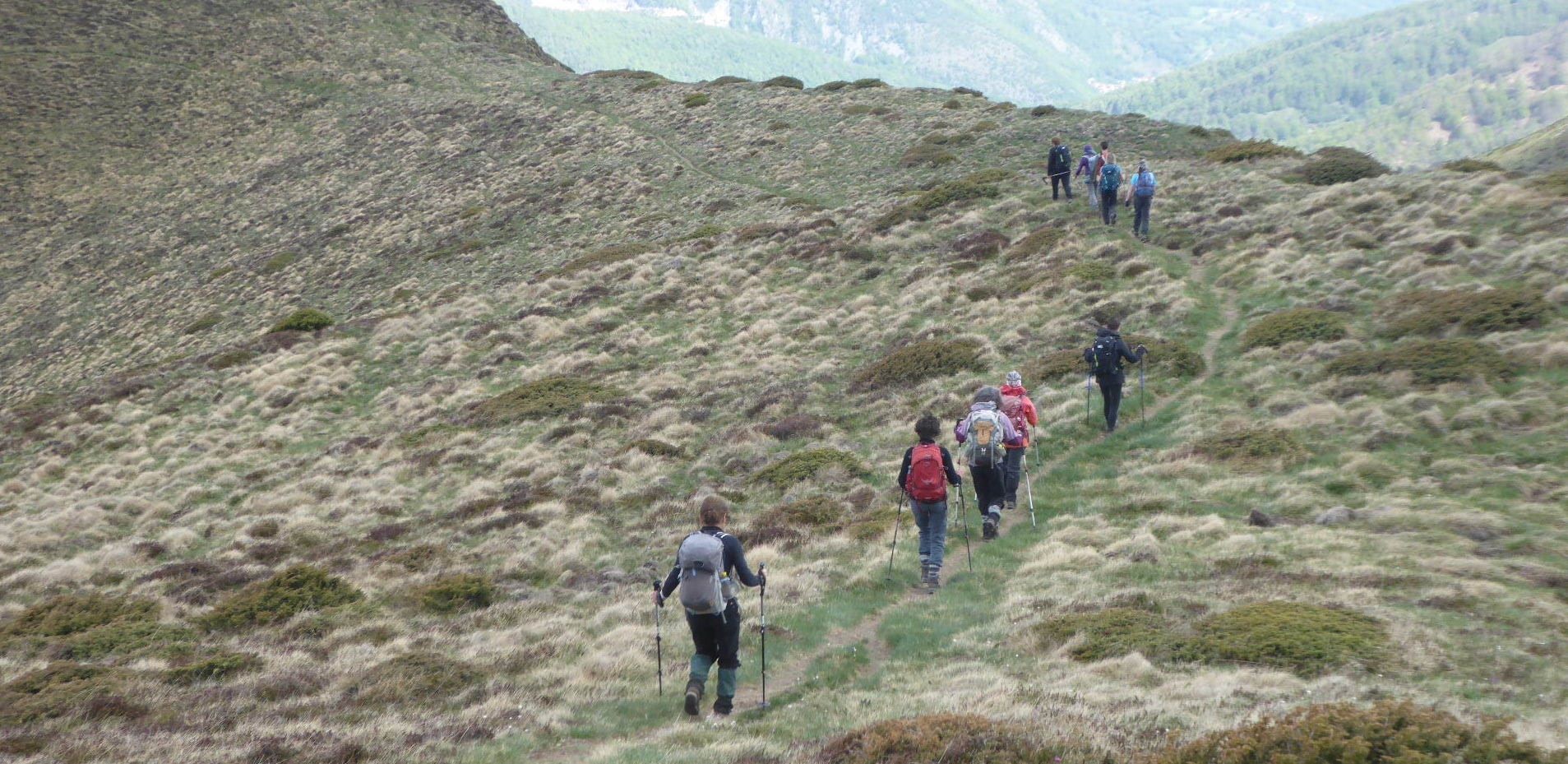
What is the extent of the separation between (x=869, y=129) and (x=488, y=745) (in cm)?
5192

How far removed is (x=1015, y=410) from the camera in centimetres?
1586

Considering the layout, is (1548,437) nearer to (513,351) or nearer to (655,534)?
(655,534)

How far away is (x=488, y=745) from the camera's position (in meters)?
9.00

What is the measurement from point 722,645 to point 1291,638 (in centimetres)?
566

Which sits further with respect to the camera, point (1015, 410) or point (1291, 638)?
point (1015, 410)

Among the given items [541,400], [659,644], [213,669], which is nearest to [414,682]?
[659,644]

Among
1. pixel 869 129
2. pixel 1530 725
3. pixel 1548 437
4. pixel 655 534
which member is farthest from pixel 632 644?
pixel 869 129

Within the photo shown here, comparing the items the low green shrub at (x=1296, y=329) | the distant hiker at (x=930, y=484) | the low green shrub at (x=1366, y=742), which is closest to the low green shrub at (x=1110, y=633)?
the distant hiker at (x=930, y=484)

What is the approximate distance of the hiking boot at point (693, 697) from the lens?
9.77 m

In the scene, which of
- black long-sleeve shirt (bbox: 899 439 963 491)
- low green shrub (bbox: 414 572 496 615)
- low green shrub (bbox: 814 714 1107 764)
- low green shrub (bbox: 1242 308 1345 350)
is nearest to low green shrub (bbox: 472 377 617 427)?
low green shrub (bbox: 414 572 496 615)

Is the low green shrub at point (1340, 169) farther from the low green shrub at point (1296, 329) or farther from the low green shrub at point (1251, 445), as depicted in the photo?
the low green shrub at point (1251, 445)

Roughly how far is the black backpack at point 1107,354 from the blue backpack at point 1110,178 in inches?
584

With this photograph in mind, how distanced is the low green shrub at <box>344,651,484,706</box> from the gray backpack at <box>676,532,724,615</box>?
126 inches

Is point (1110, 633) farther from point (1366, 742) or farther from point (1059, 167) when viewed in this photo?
point (1059, 167)
